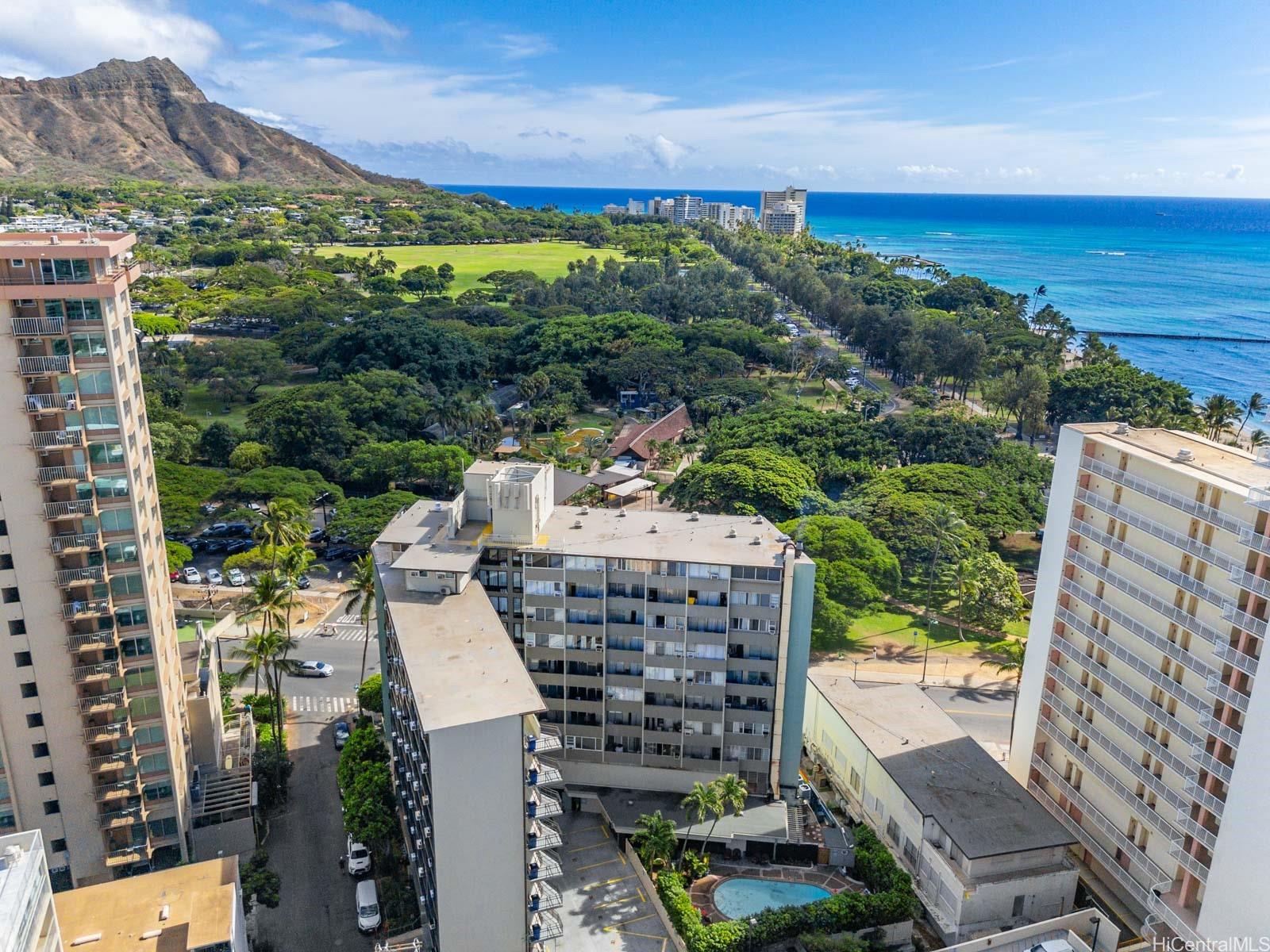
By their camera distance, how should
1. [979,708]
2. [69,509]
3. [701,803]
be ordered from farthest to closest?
[979,708] → [701,803] → [69,509]

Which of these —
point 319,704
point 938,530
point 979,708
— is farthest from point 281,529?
point 938,530

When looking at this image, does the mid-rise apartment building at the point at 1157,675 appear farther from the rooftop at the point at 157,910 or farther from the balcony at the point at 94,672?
the balcony at the point at 94,672

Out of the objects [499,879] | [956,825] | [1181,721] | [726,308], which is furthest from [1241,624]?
[726,308]

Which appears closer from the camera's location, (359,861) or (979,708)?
(359,861)

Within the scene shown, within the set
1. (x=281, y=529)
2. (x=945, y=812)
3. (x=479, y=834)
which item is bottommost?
(x=945, y=812)

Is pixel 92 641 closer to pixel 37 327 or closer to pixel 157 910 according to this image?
pixel 157 910

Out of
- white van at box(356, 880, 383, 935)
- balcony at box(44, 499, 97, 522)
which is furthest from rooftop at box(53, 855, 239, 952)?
balcony at box(44, 499, 97, 522)

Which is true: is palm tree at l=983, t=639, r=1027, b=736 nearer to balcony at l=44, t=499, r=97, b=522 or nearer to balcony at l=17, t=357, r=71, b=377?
balcony at l=44, t=499, r=97, b=522
